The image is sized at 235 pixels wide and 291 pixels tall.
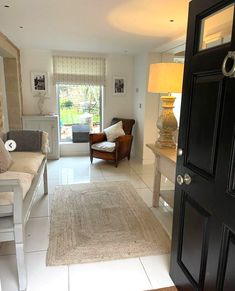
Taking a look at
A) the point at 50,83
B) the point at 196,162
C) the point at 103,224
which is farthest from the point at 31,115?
the point at 196,162

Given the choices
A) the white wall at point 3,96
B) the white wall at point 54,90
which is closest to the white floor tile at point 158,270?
the white wall at point 3,96

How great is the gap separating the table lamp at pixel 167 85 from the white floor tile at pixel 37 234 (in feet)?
5.34

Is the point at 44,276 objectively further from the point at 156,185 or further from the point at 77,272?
the point at 156,185

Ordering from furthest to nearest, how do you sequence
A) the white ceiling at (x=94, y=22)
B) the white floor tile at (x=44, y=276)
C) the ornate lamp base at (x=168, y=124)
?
the ornate lamp base at (x=168, y=124) → the white ceiling at (x=94, y=22) → the white floor tile at (x=44, y=276)

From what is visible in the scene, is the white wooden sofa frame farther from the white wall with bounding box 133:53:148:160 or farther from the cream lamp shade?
the white wall with bounding box 133:53:148:160

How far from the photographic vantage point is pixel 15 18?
279 cm

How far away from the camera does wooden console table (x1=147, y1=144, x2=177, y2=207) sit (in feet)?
7.87

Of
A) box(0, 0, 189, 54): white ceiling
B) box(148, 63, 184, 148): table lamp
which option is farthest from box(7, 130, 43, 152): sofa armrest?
box(148, 63, 184, 148): table lamp

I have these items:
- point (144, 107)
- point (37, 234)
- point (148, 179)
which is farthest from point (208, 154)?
point (144, 107)

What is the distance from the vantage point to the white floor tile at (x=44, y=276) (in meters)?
1.73

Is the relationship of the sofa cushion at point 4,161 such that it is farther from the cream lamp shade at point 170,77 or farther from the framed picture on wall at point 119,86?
the framed picture on wall at point 119,86

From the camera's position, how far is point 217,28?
1268 millimetres

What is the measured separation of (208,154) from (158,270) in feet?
3.95

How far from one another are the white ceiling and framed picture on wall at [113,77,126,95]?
1.00m
